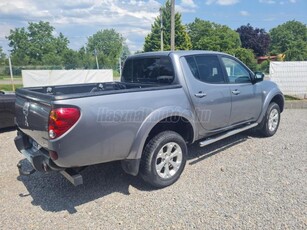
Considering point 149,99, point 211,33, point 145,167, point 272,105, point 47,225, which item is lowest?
point 47,225

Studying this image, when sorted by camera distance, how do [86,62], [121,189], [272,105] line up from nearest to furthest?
[121,189], [272,105], [86,62]

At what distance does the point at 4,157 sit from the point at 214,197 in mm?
3992

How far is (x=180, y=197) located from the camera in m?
3.48

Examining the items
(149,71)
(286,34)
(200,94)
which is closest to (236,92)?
(200,94)

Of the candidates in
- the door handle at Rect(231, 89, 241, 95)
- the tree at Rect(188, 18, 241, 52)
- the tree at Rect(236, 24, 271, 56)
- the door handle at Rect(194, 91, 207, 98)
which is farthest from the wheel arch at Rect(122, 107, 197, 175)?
the tree at Rect(236, 24, 271, 56)

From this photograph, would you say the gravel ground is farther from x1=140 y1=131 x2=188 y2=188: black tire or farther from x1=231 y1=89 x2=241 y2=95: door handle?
x1=231 y1=89 x2=241 y2=95: door handle

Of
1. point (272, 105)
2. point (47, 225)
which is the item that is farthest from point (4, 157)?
point (272, 105)

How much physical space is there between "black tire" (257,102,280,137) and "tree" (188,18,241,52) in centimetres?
4380

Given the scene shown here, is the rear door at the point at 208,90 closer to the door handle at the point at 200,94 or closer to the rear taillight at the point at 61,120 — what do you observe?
the door handle at the point at 200,94

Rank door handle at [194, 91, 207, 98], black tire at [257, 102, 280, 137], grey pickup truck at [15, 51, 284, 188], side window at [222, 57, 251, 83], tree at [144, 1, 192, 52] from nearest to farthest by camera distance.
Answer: grey pickup truck at [15, 51, 284, 188], door handle at [194, 91, 207, 98], side window at [222, 57, 251, 83], black tire at [257, 102, 280, 137], tree at [144, 1, 192, 52]

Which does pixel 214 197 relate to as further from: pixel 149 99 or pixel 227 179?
pixel 149 99

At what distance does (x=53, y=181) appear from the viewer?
4.04m

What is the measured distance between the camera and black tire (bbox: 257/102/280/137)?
5.76 metres

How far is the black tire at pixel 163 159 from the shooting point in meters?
3.54
